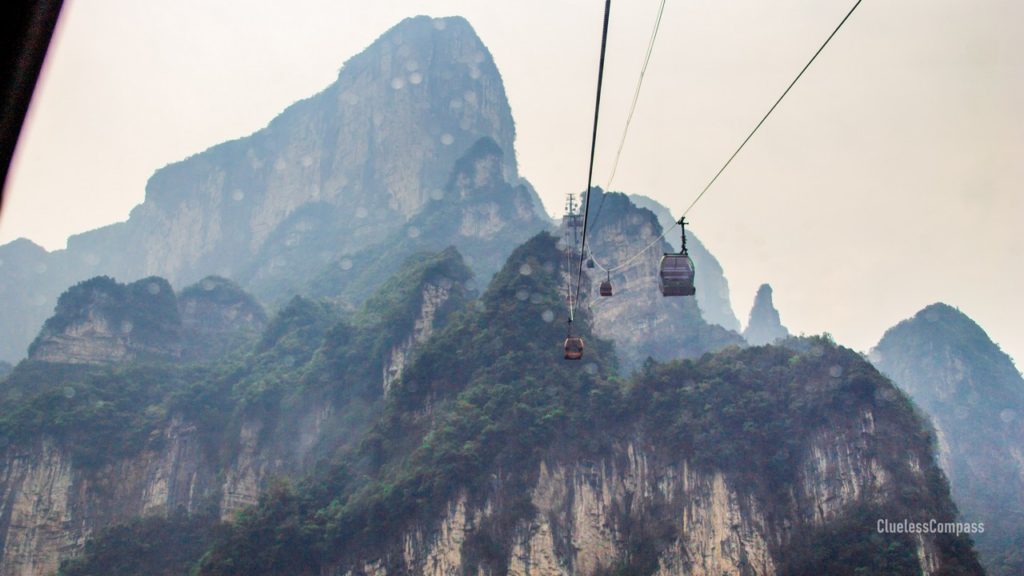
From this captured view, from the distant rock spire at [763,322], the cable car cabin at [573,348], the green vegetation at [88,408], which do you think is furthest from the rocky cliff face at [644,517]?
the distant rock spire at [763,322]

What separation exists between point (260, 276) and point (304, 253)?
23.1 feet

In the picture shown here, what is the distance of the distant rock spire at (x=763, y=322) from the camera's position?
304 ft

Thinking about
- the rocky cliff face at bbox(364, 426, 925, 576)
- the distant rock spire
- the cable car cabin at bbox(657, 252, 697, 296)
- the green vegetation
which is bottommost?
the rocky cliff face at bbox(364, 426, 925, 576)

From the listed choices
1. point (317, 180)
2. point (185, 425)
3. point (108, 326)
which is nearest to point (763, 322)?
point (317, 180)

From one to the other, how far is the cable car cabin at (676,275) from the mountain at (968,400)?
55492 mm

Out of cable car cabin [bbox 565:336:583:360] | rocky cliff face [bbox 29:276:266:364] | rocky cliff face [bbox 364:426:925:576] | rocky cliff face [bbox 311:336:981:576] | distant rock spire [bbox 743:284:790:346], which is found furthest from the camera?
distant rock spire [bbox 743:284:790:346]

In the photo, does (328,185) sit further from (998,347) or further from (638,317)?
(998,347)

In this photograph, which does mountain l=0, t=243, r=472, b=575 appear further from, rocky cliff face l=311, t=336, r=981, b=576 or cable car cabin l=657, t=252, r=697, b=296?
cable car cabin l=657, t=252, r=697, b=296

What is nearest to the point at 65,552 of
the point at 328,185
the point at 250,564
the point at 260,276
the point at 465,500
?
the point at 250,564

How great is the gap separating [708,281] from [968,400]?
65205 millimetres

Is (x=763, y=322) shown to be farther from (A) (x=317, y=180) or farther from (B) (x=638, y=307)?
(A) (x=317, y=180)

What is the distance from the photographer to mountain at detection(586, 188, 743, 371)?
60.2 meters

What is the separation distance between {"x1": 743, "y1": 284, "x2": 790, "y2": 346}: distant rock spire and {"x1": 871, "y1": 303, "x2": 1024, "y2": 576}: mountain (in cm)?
1368

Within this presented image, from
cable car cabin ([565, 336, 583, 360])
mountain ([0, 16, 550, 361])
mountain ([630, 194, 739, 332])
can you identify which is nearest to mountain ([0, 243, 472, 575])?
cable car cabin ([565, 336, 583, 360])
